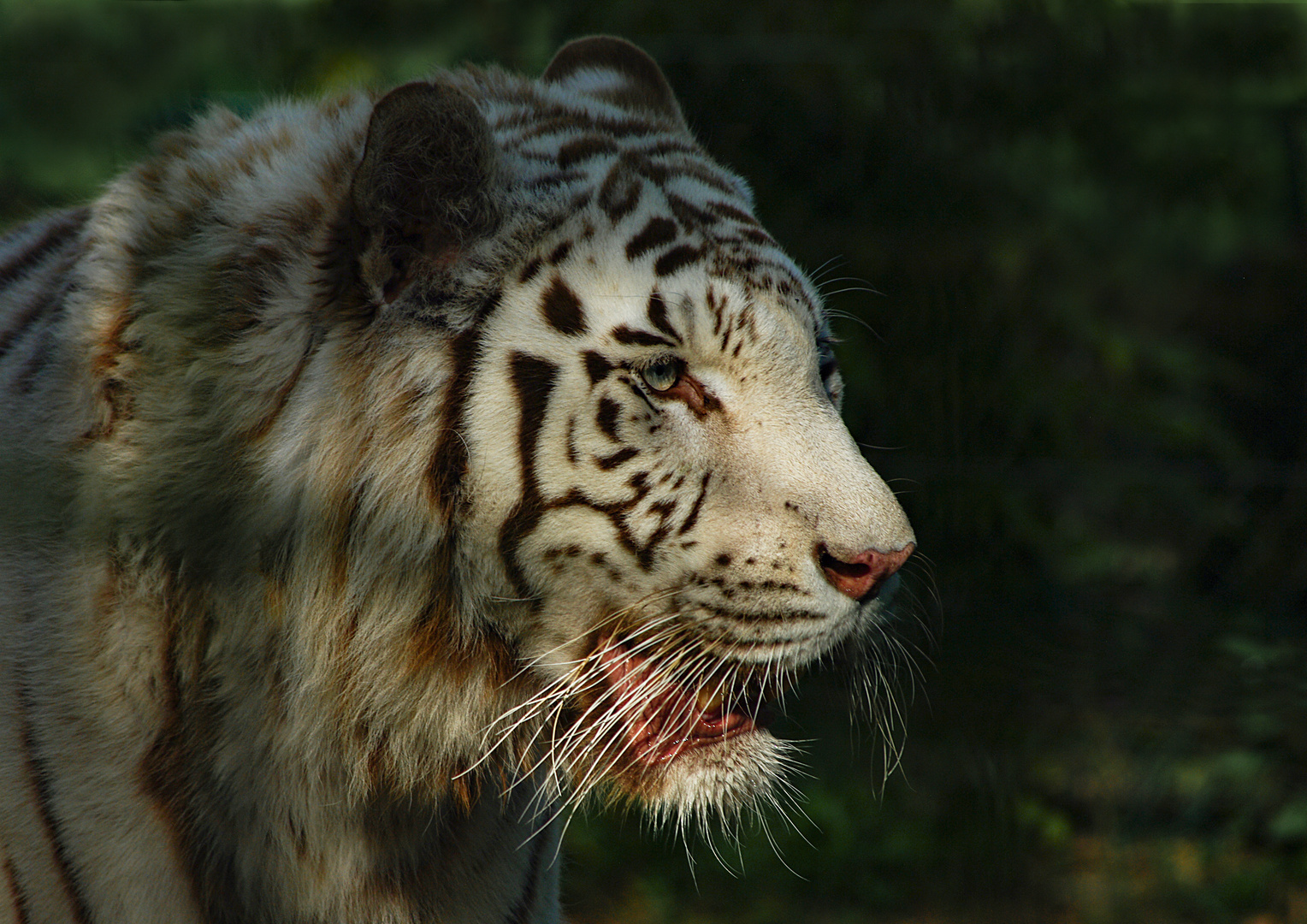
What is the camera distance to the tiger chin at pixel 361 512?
0.87 m

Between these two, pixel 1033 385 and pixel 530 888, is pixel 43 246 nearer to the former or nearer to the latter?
pixel 530 888

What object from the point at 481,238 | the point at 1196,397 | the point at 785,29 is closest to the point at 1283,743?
the point at 1196,397

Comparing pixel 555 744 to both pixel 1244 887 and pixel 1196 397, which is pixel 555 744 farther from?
pixel 1196 397

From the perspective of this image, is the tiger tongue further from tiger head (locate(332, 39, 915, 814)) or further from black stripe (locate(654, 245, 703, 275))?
black stripe (locate(654, 245, 703, 275))

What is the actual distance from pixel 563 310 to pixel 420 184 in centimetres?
15

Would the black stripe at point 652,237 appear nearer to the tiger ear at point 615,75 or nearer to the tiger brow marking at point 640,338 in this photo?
the tiger brow marking at point 640,338

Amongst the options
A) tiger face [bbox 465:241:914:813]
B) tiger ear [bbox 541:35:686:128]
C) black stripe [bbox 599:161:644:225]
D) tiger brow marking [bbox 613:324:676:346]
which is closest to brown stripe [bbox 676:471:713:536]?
tiger face [bbox 465:241:914:813]

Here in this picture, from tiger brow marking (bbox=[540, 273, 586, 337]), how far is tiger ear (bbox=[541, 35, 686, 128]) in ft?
1.21

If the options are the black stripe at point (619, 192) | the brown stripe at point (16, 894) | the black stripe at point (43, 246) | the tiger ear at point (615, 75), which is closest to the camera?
the brown stripe at point (16, 894)

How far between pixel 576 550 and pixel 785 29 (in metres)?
1.63

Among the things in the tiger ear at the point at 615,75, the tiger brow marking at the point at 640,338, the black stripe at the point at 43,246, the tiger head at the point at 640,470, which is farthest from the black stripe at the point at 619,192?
the black stripe at the point at 43,246

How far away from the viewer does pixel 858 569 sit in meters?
0.88

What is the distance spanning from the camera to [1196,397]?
8.11 ft

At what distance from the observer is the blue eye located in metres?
0.89
